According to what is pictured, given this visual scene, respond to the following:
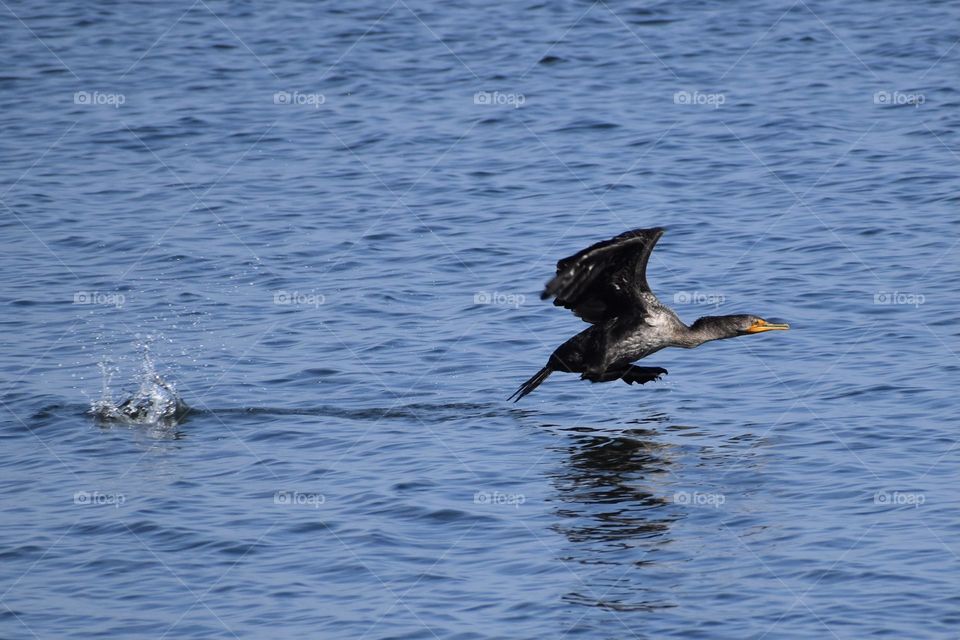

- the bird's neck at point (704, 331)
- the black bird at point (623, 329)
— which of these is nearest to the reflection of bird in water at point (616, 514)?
the black bird at point (623, 329)

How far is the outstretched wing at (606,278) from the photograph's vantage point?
10.6 m

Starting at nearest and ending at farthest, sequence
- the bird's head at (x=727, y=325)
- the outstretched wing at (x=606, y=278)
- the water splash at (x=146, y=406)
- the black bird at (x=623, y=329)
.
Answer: the outstretched wing at (x=606, y=278)
the black bird at (x=623, y=329)
the bird's head at (x=727, y=325)
the water splash at (x=146, y=406)

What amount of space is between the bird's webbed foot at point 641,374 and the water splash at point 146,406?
394cm

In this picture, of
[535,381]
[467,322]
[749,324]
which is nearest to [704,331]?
[749,324]

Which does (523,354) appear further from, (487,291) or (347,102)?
(347,102)

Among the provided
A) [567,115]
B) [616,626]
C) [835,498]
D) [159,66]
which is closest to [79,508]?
[616,626]

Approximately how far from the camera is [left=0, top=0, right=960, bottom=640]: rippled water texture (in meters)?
9.21

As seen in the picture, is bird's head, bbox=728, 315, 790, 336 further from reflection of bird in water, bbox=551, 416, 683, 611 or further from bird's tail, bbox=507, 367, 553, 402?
bird's tail, bbox=507, 367, 553, 402

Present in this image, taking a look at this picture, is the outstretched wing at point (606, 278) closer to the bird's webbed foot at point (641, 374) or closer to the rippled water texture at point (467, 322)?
the bird's webbed foot at point (641, 374)

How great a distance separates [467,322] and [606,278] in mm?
2929

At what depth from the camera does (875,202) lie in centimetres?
1712

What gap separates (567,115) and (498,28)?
4.63 m

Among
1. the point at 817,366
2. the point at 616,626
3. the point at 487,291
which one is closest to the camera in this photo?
the point at 616,626

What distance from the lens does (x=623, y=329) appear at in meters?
12.1
